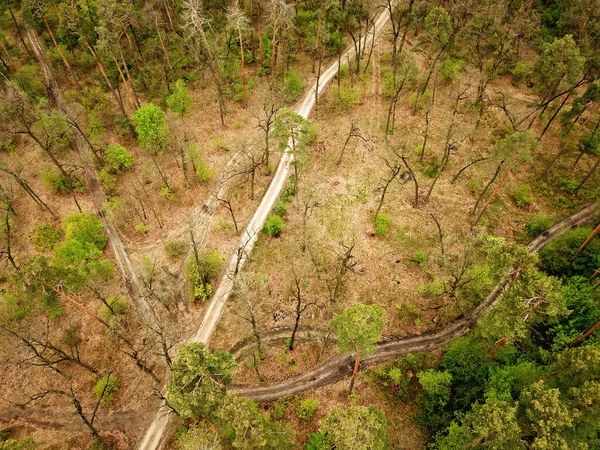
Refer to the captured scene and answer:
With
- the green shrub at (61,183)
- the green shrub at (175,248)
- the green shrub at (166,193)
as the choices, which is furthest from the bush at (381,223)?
the green shrub at (61,183)

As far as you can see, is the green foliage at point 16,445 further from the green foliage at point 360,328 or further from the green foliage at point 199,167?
the green foliage at point 199,167

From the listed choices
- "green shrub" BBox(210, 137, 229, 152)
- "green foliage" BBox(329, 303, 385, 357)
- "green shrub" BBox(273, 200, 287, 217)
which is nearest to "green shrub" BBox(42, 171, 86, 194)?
"green shrub" BBox(210, 137, 229, 152)

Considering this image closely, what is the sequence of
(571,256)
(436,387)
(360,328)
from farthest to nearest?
(571,256) → (436,387) → (360,328)

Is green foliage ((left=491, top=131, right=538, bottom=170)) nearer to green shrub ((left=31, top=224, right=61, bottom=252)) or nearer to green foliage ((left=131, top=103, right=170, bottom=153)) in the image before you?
green foliage ((left=131, top=103, right=170, bottom=153))

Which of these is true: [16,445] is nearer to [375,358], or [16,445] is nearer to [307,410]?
[307,410]

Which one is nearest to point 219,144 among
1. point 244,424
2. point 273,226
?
point 273,226

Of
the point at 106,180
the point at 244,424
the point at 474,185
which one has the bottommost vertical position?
the point at 474,185

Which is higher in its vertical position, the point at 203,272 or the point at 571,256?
the point at 203,272
